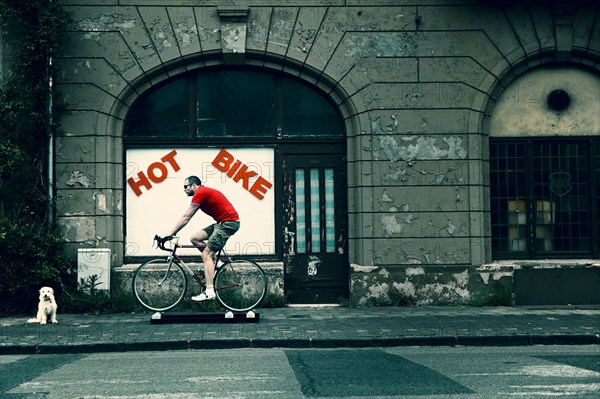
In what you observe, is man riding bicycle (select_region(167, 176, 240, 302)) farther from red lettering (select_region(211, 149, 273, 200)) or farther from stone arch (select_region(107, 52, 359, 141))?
stone arch (select_region(107, 52, 359, 141))

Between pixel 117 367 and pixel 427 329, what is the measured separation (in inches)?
172

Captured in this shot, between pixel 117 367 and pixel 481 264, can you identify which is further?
pixel 481 264

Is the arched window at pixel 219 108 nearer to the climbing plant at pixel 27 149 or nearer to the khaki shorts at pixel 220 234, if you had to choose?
the climbing plant at pixel 27 149

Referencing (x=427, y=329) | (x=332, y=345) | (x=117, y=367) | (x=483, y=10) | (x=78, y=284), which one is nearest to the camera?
(x=117, y=367)

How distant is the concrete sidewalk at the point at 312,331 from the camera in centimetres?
1130

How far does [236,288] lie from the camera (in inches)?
573

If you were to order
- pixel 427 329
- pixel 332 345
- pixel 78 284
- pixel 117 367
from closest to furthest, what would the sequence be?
pixel 117 367, pixel 332 345, pixel 427 329, pixel 78 284

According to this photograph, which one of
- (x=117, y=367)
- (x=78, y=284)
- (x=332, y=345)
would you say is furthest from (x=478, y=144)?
(x=117, y=367)

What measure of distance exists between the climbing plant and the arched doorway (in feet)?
4.59

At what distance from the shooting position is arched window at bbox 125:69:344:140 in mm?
16078

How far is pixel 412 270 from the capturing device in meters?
15.8

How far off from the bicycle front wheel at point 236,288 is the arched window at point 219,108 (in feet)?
8.55

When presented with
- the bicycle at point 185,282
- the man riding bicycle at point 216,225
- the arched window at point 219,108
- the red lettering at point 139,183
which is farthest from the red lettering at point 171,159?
the man riding bicycle at point 216,225

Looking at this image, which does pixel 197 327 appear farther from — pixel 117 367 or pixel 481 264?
pixel 481 264
